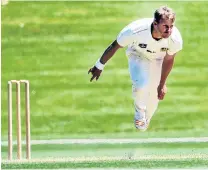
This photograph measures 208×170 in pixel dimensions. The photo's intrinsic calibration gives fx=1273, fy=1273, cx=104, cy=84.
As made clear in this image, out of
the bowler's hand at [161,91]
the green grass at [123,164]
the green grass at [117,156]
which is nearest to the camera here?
the green grass at [123,164]

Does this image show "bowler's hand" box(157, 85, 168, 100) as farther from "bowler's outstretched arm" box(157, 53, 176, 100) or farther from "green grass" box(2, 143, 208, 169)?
"green grass" box(2, 143, 208, 169)

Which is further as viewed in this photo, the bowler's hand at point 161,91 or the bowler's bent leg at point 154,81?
the bowler's bent leg at point 154,81

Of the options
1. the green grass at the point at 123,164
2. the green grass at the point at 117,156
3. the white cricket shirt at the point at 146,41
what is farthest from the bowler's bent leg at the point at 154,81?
the green grass at the point at 123,164

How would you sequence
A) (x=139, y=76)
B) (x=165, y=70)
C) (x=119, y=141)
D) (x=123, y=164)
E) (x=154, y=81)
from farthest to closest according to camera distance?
(x=119, y=141) < (x=154, y=81) < (x=139, y=76) < (x=165, y=70) < (x=123, y=164)

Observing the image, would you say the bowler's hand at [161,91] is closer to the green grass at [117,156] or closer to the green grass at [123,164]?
the green grass at [117,156]

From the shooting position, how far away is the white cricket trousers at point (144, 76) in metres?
12.3

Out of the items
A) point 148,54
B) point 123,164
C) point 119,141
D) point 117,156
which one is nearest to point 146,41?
point 148,54

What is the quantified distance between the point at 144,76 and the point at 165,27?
0.93 metres

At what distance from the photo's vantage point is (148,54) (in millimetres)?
12188

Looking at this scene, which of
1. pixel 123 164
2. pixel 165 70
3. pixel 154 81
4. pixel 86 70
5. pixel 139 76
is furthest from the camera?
pixel 86 70

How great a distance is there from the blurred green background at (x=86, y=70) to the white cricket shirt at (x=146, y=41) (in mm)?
3387

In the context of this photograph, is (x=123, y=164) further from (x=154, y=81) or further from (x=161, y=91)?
(x=154, y=81)

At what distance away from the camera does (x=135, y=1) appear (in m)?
18.8

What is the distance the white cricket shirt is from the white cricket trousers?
11 cm
